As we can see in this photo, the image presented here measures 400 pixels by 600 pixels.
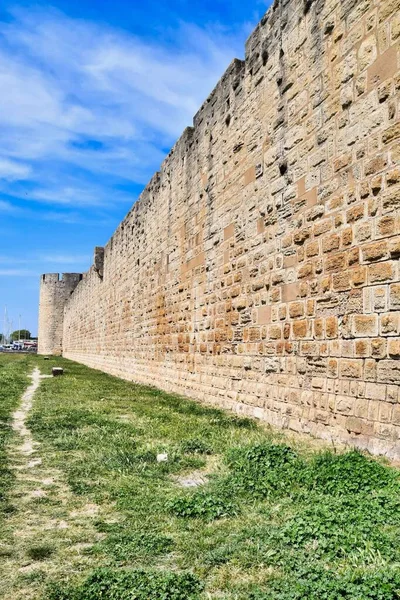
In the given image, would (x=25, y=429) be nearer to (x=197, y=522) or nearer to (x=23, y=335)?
(x=197, y=522)

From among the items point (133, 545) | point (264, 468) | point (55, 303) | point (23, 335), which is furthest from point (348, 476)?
point (23, 335)

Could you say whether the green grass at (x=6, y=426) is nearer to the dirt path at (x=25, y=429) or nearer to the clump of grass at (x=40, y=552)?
the dirt path at (x=25, y=429)

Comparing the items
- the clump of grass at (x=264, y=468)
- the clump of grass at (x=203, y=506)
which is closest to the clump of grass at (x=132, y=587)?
the clump of grass at (x=203, y=506)

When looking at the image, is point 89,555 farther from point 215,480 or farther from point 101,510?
point 215,480

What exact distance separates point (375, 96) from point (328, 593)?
4440mm

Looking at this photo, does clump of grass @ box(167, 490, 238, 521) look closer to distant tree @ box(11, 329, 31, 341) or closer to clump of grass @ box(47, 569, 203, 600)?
clump of grass @ box(47, 569, 203, 600)

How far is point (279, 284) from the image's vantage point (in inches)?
282

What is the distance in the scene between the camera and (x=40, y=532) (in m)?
3.22

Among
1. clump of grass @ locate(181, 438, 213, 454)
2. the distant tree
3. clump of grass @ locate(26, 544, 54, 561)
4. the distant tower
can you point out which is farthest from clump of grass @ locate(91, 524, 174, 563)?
the distant tree

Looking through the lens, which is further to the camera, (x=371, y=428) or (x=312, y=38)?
(x=312, y=38)

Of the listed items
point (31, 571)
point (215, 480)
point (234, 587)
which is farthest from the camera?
point (215, 480)

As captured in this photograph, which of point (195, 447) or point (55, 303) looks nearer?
point (195, 447)

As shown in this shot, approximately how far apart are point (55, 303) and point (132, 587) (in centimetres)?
4820

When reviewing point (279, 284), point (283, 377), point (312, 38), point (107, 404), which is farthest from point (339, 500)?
point (107, 404)
